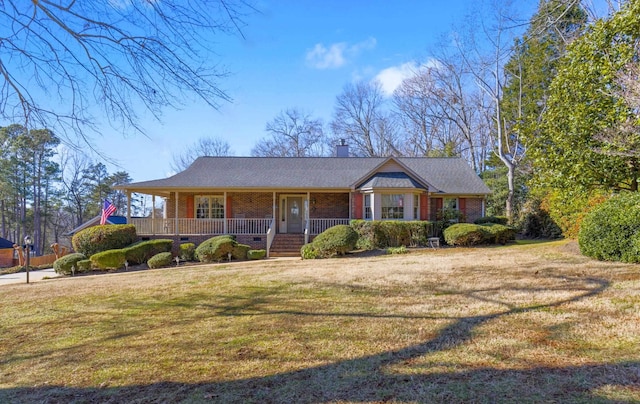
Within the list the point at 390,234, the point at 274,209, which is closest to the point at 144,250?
the point at 274,209

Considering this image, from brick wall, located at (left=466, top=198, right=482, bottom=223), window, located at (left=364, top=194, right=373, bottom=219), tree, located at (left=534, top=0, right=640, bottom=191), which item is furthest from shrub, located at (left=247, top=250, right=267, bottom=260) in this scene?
brick wall, located at (left=466, top=198, right=482, bottom=223)

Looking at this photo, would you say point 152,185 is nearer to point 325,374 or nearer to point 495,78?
point 325,374

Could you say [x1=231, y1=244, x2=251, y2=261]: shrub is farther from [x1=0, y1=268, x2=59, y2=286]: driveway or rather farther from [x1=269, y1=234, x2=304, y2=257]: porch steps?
[x1=0, y1=268, x2=59, y2=286]: driveway

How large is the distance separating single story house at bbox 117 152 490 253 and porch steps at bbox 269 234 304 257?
1.9 inches

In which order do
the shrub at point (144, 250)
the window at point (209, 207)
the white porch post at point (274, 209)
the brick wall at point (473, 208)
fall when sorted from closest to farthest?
the shrub at point (144, 250) < the white porch post at point (274, 209) < the brick wall at point (473, 208) < the window at point (209, 207)

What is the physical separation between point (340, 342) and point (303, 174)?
16.7 m

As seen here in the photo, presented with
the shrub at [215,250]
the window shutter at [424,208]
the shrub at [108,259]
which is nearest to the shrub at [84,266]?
the shrub at [108,259]

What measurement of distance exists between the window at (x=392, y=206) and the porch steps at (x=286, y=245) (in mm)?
4287

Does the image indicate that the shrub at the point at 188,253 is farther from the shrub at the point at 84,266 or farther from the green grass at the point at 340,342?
the green grass at the point at 340,342

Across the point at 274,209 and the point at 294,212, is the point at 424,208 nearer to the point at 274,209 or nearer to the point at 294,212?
the point at 294,212

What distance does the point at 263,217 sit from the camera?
1992 centimetres

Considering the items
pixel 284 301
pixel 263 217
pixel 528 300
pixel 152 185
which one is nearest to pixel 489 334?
pixel 528 300

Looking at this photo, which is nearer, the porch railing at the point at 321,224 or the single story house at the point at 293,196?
the single story house at the point at 293,196

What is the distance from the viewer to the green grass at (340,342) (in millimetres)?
3258
